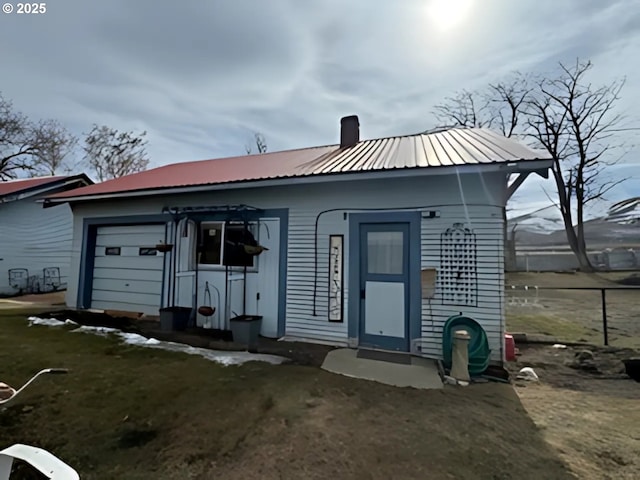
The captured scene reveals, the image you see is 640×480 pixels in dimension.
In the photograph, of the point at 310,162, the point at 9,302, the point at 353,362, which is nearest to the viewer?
the point at 353,362

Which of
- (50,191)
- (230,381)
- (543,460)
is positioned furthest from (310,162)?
(50,191)

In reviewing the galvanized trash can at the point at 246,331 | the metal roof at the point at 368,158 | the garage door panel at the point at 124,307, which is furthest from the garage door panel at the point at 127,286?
the galvanized trash can at the point at 246,331

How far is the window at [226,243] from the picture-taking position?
248 inches

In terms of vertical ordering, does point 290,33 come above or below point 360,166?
above

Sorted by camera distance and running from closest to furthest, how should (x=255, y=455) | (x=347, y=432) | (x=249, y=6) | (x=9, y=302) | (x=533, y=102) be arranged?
(x=255, y=455), (x=347, y=432), (x=249, y=6), (x=9, y=302), (x=533, y=102)

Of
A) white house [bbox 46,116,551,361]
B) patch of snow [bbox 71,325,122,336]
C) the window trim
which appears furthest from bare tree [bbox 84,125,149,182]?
the window trim

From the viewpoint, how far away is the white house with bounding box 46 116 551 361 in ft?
15.8

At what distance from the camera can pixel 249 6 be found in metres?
5.50

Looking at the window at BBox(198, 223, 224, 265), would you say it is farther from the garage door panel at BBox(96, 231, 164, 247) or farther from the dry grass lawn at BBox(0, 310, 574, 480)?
the dry grass lawn at BBox(0, 310, 574, 480)

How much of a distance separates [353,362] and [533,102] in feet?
71.1

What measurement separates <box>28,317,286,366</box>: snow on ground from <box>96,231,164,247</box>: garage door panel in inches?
79.1

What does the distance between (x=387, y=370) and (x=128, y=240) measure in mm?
6602

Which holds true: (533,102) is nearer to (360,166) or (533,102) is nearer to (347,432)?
(360,166)

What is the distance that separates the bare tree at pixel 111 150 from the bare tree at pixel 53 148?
1372 mm
